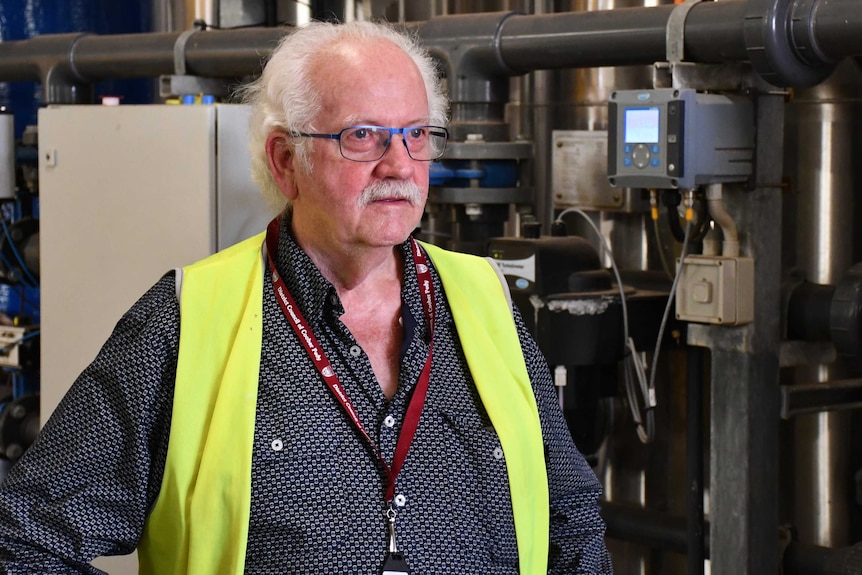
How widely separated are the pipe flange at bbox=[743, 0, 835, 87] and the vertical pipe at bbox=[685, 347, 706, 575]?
724 mm

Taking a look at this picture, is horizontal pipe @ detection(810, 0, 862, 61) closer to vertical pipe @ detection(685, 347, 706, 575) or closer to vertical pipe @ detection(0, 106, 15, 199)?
vertical pipe @ detection(685, 347, 706, 575)

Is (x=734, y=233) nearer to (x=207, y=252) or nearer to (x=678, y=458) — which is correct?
(x=678, y=458)

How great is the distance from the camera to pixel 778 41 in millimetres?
2443

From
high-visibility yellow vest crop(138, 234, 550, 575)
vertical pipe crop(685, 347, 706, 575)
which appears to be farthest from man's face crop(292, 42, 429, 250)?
vertical pipe crop(685, 347, 706, 575)

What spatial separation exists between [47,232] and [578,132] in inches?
54.8

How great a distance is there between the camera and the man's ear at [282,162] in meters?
1.65

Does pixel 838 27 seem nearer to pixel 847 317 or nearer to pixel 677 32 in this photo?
pixel 677 32

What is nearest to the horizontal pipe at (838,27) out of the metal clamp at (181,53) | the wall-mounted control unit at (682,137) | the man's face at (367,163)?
the wall-mounted control unit at (682,137)

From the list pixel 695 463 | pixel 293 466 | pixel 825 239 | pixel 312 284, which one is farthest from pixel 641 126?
pixel 293 466

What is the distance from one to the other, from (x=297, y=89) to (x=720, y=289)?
1.40 m

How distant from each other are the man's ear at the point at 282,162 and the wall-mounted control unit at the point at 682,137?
4.02 feet

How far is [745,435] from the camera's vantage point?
2764 mm

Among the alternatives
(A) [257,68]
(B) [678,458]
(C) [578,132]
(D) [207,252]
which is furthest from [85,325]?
(B) [678,458]

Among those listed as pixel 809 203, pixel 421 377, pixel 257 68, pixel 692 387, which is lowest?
pixel 692 387
